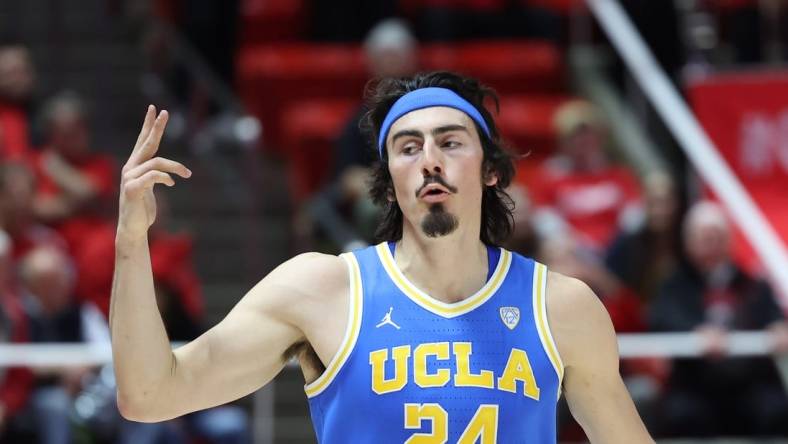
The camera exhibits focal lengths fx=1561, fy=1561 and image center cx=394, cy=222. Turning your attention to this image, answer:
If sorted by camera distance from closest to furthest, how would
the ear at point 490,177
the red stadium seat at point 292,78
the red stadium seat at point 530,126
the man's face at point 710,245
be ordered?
the ear at point 490,177, the man's face at point 710,245, the red stadium seat at point 530,126, the red stadium seat at point 292,78

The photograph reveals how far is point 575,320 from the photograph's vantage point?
15.2ft

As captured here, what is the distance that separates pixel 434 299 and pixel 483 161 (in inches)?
17.6

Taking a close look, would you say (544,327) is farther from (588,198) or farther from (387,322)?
(588,198)

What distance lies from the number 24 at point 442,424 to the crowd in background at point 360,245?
3730mm

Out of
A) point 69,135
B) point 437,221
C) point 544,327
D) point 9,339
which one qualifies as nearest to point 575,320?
point 544,327

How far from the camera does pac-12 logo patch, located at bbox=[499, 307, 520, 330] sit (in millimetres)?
4555

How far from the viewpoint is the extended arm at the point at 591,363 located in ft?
15.1

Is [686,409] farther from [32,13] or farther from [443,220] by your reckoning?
[32,13]

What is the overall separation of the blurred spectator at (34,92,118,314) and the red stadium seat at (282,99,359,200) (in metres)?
1.31

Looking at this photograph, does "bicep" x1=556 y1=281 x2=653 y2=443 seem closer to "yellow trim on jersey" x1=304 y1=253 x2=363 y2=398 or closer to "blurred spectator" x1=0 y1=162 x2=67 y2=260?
"yellow trim on jersey" x1=304 y1=253 x2=363 y2=398

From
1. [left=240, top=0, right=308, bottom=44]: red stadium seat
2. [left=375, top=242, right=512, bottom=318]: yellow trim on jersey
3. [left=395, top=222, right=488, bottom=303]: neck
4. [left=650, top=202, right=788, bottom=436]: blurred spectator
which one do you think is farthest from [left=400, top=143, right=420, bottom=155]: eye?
[left=240, top=0, right=308, bottom=44]: red stadium seat

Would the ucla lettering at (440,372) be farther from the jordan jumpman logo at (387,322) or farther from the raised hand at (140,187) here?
the raised hand at (140,187)

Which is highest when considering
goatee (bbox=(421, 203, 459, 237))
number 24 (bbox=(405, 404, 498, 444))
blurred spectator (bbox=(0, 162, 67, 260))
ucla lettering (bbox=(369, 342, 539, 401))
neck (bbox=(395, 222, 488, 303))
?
blurred spectator (bbox=(0, 162, 67, 260))

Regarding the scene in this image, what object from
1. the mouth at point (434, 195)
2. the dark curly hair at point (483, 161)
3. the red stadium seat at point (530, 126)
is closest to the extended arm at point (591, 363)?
the dark curly hair at point (483, 161)
